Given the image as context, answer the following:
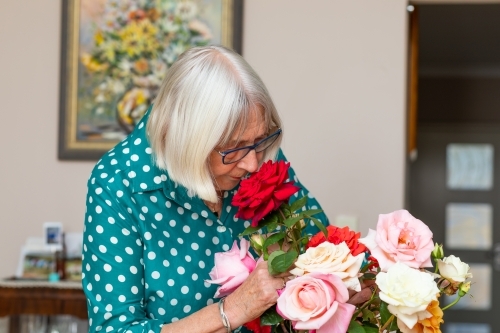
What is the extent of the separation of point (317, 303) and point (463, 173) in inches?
261

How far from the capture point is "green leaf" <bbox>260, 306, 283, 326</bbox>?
4.72 ft

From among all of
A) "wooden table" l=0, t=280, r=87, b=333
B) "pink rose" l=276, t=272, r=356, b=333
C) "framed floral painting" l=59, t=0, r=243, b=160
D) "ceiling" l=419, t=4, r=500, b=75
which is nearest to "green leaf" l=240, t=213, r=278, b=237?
"pink rose" l=276, t=272, r=356, b=333

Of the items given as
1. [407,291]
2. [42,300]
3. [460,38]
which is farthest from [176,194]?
[460,38]

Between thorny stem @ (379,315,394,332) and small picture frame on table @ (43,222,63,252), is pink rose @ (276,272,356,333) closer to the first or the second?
thorny stem @ (379,315,394,332)

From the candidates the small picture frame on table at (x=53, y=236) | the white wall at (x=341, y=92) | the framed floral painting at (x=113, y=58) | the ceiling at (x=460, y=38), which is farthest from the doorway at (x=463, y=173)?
the small picture frame on table at (x=53, y=236)

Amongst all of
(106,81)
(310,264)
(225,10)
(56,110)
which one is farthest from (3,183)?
(310,264)

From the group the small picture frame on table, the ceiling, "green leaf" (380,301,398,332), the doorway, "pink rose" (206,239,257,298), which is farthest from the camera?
the doorway

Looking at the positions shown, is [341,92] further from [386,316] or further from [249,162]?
[386,316]

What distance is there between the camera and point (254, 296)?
1.41 metres

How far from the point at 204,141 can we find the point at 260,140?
0.13 meters

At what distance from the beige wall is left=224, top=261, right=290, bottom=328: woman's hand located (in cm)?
192

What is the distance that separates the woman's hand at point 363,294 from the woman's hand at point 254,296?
0.13 m

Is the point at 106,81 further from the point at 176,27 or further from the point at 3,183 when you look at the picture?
the point at 3,183

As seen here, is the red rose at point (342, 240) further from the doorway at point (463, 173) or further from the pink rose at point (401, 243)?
the doorway at point (463, 173)
